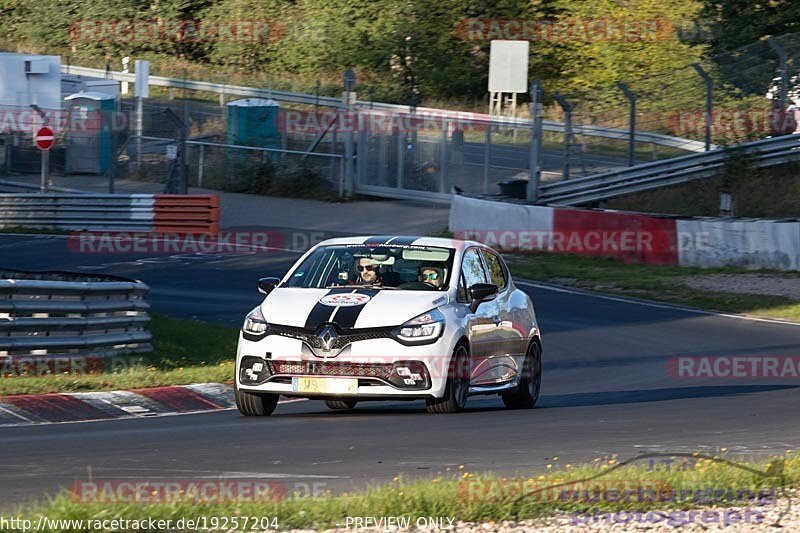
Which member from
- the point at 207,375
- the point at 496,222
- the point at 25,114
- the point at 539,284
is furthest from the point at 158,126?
the point at 207,375

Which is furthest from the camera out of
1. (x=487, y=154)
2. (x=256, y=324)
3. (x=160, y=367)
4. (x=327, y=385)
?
(x=487, y=154)

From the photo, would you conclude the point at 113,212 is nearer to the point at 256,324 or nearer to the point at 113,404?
the point at 113,404

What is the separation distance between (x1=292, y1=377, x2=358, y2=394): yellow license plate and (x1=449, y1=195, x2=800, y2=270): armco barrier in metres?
15.5

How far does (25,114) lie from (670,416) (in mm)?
34065

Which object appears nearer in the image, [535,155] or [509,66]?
[535,155]

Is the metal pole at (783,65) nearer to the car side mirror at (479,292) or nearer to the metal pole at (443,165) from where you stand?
the metal pole at (443,165)

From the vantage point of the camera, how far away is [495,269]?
12.6m

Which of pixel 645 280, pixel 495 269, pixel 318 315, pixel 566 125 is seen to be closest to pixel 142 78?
pixel 566 125

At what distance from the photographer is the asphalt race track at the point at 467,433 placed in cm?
808

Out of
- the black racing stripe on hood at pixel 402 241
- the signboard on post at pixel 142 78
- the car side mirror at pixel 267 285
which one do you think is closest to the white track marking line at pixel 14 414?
the car side mirror at pixel 267 285

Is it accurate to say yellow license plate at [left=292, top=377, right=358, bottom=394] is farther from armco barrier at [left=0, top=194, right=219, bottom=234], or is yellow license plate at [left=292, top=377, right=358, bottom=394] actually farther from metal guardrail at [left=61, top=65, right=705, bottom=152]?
armco barrier at [left=0, top=194, right=219, bottom=234]

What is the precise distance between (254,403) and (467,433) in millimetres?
2144

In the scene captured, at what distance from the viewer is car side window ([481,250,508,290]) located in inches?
488

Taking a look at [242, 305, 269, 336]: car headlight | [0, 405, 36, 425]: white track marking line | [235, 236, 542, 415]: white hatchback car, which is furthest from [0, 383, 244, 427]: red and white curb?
[242, 305, 269, 336]: car headlight
